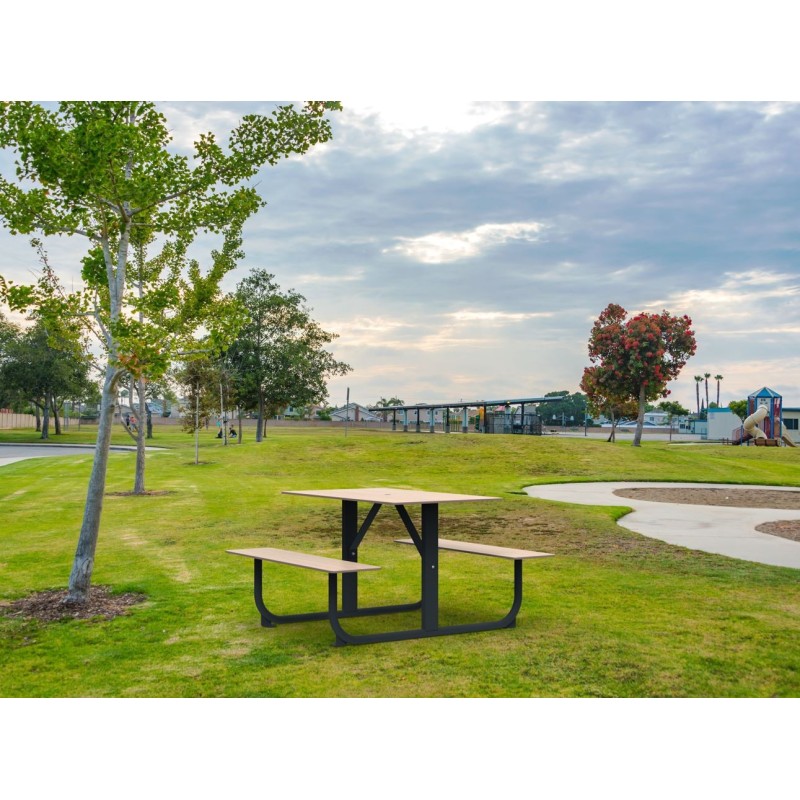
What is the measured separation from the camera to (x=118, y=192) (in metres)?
8.12

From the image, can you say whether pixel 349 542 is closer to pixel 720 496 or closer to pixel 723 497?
pixel 723 497

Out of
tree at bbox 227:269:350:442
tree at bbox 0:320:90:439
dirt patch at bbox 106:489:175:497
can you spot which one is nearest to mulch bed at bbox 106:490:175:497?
Result: dirt patch at bbox 106:489:175:497

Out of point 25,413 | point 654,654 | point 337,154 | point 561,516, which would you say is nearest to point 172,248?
point 337,154

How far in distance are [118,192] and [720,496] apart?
14684mm

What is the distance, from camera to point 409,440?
35.3 metres

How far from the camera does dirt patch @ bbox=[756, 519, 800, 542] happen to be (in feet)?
39.9

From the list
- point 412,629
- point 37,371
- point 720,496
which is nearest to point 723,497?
point 720,496

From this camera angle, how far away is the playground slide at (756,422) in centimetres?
4675

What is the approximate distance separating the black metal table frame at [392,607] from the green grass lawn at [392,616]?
0.37 ft

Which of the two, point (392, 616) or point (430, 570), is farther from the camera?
point (392, 616)

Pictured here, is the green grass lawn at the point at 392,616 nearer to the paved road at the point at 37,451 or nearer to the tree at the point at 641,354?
the paved road at the point at 37,451

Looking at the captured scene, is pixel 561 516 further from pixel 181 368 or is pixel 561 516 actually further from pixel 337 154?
pixel 181 368

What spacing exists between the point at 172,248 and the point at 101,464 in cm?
1034

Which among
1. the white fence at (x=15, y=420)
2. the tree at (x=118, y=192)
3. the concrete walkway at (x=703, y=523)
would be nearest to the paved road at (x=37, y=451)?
the concrete walkway at (x=703, y=523)
